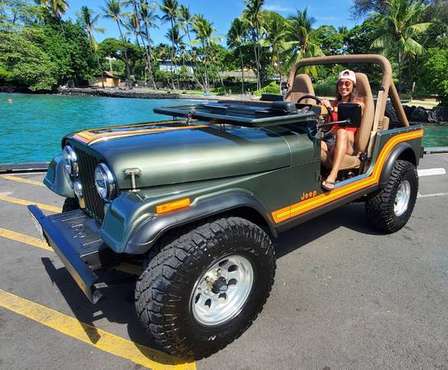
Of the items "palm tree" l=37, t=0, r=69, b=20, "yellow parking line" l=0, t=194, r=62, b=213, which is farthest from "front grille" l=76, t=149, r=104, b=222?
"palm tree" l=37, t=0, r=69, b=20

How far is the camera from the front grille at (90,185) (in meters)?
2.60

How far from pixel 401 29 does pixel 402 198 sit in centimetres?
2964

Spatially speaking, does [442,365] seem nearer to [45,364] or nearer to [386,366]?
[386,366]

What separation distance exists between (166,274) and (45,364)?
105 cm

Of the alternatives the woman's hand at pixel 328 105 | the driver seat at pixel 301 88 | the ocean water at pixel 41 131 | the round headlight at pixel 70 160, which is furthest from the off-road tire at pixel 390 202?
the ocean water at pixel 41 131

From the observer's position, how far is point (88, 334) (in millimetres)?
2613

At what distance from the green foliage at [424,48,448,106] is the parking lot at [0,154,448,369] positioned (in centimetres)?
2495

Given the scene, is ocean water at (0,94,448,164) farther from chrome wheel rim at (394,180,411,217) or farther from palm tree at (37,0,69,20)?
palm tree at (37,0,69,20)

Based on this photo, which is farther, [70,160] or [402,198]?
[402,198]

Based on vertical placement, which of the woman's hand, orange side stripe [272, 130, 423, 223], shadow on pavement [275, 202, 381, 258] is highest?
the woman's hand

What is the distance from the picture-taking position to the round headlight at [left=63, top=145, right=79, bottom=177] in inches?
114

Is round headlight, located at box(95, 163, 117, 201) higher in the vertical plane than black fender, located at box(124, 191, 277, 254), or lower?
higher

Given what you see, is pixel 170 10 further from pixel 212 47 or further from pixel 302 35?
pixel 302 35

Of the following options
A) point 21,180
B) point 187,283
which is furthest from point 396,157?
point 21,180
